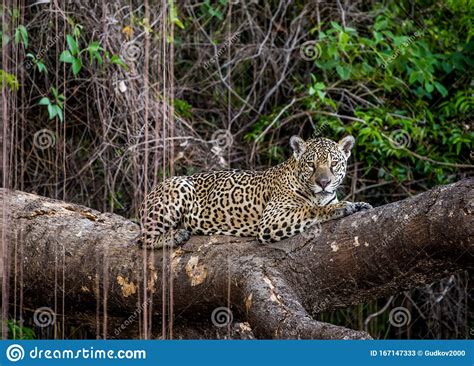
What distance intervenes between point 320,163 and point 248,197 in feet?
2.51

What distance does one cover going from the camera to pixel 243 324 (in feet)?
25.7

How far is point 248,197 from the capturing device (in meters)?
7.95

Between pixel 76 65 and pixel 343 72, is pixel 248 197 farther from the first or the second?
pixel 343 72

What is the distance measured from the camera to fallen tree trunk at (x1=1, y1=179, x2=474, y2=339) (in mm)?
6246

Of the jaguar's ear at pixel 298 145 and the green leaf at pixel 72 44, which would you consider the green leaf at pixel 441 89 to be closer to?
the jaguar's ear at pixel 298 145

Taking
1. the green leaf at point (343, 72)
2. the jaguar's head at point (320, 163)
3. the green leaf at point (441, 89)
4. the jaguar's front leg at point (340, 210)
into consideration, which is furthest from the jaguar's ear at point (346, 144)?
the green leaf at point (441, 89)

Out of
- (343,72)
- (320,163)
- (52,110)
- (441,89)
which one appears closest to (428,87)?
(441,89)

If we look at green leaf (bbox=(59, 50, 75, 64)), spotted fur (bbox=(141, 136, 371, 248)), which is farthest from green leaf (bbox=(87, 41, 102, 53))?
spotted fur (bbox=(141, 136, 371, 248))

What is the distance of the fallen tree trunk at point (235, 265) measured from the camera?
20.5 ft

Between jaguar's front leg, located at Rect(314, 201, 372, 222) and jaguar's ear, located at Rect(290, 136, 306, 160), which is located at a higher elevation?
jaguar's ear, located at Rect(290, 136, 306, 160)

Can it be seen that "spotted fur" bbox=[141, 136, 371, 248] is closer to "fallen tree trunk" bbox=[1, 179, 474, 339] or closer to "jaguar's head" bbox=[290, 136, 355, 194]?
"jaguar's head" bbox=[290, 136, 355, 194]

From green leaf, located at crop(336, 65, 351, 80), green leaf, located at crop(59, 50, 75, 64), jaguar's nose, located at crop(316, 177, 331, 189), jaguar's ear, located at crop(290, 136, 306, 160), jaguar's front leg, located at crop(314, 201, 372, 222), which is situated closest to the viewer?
jaguar's front leg, located at crop(314, 201, 372, 222)

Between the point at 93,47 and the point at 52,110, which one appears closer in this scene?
the point at 52,110

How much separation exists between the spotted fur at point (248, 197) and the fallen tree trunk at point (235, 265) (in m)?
0.23
